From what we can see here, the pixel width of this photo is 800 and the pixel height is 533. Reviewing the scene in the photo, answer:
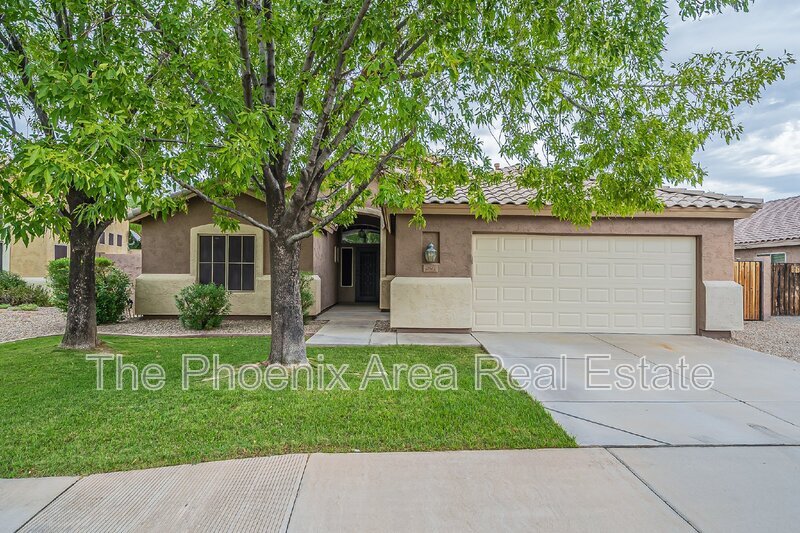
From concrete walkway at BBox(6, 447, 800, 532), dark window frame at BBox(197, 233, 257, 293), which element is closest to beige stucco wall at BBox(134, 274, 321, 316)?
dark window frame at BBox(197, 233, 257, 293)

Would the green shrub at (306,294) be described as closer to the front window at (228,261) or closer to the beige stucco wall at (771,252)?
the front window at (228,261)

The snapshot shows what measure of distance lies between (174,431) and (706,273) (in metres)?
10.5

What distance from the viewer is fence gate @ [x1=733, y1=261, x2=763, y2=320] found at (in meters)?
12.3

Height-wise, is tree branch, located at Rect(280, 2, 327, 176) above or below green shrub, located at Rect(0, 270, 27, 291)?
above

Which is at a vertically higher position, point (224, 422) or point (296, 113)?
point (296, 113)

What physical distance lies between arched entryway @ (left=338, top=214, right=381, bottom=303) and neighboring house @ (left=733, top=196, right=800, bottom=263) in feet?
47.3

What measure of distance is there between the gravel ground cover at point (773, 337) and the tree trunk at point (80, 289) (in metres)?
12.1

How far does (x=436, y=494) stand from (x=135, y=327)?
1015cm

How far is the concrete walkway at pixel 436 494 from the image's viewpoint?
265cm

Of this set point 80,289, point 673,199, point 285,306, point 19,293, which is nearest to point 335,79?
point 285,306

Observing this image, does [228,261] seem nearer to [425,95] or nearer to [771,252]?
[425,95]

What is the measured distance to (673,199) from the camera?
9.67 metres

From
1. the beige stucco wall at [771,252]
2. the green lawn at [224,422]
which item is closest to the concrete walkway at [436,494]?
the green lawn at [224,422]

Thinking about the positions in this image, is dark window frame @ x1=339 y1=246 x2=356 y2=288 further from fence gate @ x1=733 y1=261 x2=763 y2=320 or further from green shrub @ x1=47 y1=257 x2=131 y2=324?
fence gate @ x1=733 y1=261 x2=763 y2=320
